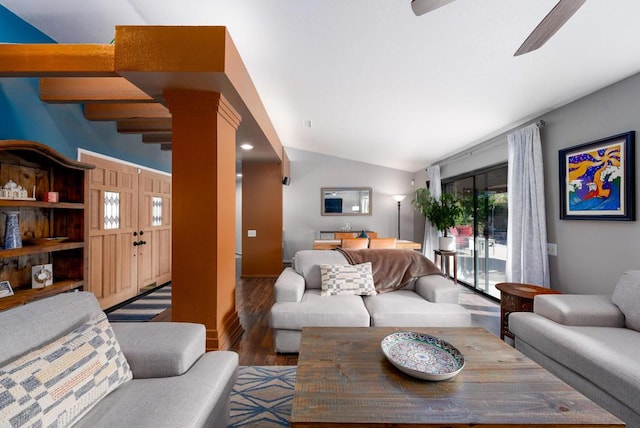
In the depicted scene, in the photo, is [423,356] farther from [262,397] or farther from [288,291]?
[288,291]

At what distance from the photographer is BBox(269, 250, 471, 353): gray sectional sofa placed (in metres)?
2.28

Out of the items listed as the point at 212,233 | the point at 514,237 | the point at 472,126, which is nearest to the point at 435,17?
the point at 472,126

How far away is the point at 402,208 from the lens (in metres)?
6.74

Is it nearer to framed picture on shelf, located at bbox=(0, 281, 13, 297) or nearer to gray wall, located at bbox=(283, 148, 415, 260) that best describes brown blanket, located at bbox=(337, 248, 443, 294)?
framed picture on shelf, located at bbox=(0, 281, 13, 297)

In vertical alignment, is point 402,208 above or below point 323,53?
below

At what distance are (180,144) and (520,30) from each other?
267 cm

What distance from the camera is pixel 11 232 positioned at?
213 centimetres

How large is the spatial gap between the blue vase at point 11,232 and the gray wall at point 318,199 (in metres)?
4.79

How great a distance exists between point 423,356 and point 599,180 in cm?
239

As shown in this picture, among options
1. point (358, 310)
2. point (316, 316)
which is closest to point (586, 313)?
point (358, 310)

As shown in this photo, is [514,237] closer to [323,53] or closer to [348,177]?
[323,53]

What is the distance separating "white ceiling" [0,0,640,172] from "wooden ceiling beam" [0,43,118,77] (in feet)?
1.94

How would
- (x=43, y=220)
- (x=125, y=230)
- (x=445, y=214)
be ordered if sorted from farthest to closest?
(x=445, y=214) < (x=125, y=230) < (x=43, y=220)

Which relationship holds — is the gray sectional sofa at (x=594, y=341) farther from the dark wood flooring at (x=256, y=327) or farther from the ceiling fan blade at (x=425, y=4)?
the ceiling fan blade at (x=425, y=4)
